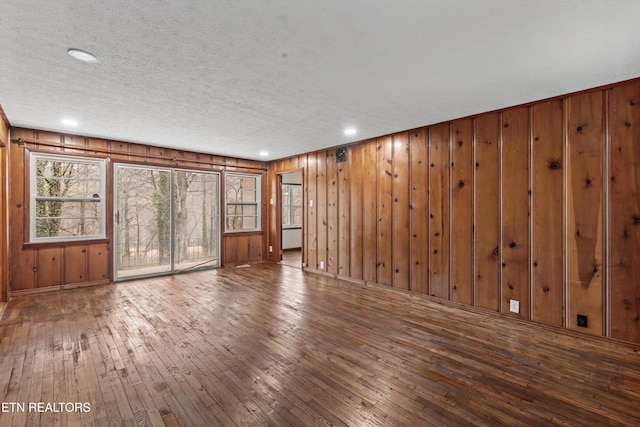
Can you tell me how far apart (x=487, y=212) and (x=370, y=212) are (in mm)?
1812

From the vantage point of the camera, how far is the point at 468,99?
312 cm

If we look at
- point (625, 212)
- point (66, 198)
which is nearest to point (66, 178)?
point (66, 198)

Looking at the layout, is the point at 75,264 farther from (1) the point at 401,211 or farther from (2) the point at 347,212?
(1) the point at 401,211

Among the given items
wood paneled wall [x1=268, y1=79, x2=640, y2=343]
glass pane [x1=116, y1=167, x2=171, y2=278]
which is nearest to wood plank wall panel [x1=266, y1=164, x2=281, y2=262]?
glass pane [x1=116, y1=167, x2=171, y2=278]

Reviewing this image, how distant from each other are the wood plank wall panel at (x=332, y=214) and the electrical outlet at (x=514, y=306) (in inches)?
111

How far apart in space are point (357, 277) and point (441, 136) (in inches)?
105

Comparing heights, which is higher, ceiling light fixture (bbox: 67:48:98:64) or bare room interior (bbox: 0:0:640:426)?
ceiling light fixture (bbox: 67:48:98:64)

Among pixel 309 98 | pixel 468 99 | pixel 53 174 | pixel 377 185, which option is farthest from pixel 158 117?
pixel 468 99

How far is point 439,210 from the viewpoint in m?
4.02

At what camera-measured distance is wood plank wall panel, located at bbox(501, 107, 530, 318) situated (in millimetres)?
3270

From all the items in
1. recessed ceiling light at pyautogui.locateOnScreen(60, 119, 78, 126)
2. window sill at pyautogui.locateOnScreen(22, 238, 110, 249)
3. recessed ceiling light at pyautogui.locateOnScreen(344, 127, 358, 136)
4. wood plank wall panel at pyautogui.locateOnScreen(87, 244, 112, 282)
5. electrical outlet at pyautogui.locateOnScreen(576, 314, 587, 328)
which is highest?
recessed ceiling light at pyautogui.locateOnScreen(60, 119, 78, 126)

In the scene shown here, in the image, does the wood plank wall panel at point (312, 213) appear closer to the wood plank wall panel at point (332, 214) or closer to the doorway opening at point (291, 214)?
the wood plank wall panel at point (332, 214)

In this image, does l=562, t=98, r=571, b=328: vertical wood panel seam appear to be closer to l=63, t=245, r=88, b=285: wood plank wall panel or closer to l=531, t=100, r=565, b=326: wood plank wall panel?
l=531, t=100, r=565, b=326: wood plank wall panel

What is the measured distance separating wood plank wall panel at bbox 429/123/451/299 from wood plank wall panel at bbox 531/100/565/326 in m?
0.98
